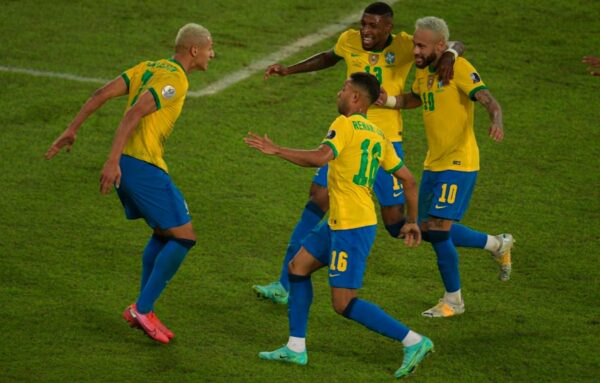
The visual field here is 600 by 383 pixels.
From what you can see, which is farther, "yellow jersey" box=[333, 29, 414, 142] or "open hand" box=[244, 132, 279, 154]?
"yellow jersey" box=[333, 29, 414, 142]

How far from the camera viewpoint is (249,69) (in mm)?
14703

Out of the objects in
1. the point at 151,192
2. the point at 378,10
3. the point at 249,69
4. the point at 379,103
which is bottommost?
the point at 151,192

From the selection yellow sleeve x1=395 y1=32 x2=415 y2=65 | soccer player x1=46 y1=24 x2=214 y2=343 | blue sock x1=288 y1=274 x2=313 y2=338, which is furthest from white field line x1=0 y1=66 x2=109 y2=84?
blue sock x1=288 y1=274 x2=313 y2=338

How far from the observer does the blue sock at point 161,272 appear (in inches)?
345

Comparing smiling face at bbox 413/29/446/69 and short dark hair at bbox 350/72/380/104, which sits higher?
smiling face at bbox 413/29/446/69

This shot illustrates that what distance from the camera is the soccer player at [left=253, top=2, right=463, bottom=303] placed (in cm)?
967

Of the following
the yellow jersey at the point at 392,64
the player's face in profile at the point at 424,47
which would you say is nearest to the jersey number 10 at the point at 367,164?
the player's face in profile at the point at 424,47

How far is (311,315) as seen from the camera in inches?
370

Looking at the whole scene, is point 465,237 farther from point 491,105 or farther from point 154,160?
point 154,160

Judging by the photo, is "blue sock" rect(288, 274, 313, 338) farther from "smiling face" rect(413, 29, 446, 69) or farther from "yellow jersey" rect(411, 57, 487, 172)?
"smiling face" rect(413, 29, 446, 69)

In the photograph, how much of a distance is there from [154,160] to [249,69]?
609 centimetres

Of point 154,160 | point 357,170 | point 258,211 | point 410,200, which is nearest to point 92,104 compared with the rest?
point 154,160

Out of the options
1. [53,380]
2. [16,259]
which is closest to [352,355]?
[53,380]

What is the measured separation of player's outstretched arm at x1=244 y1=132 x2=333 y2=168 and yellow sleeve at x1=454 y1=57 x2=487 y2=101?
1.69 m
